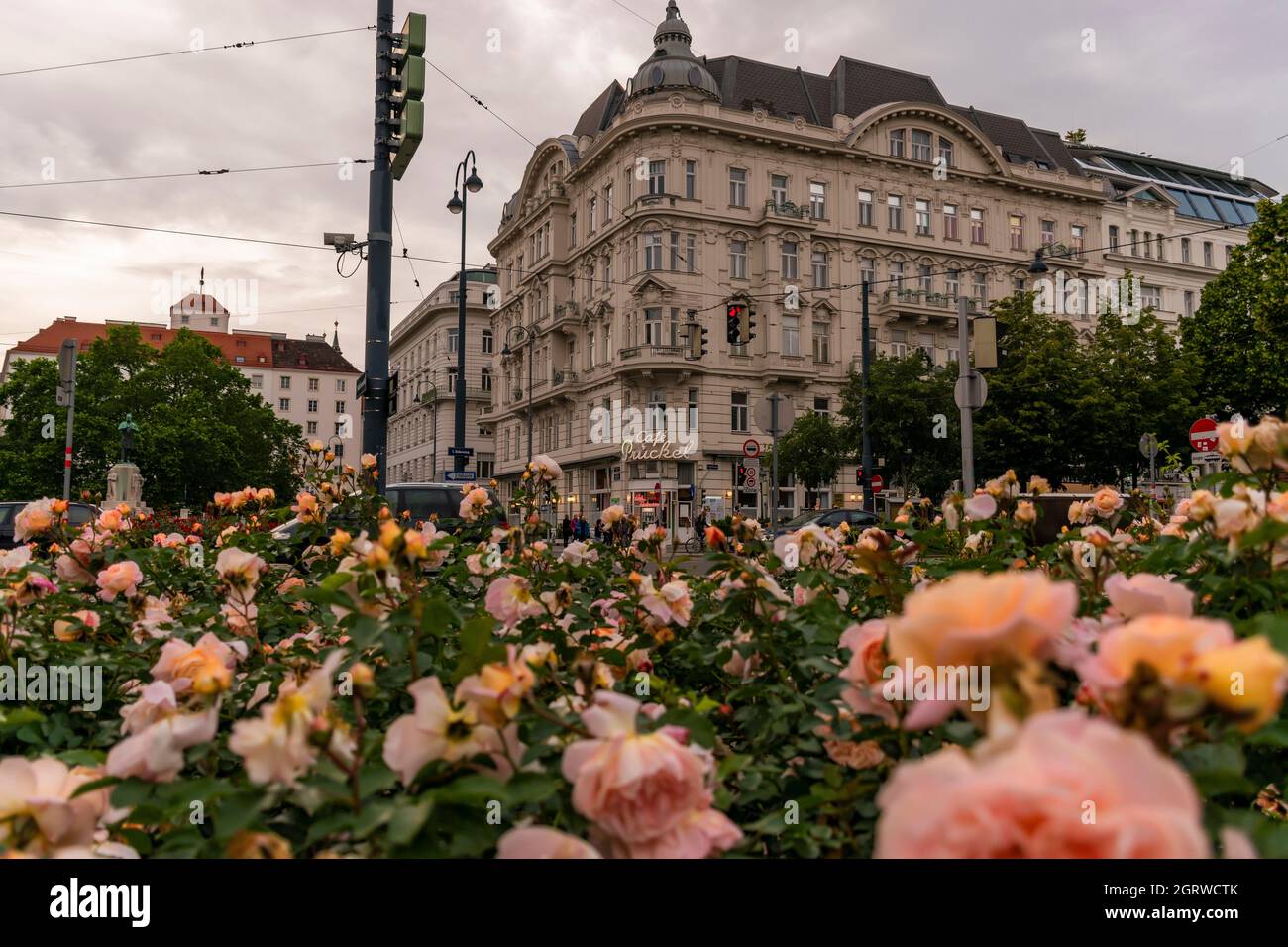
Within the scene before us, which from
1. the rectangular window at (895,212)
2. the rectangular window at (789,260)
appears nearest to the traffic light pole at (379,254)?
the rectangular window at (789,260)

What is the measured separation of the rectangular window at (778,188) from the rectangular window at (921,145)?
7046 millimetres

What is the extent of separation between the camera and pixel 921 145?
42562 mm

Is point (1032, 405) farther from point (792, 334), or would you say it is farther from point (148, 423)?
point (148, 423)

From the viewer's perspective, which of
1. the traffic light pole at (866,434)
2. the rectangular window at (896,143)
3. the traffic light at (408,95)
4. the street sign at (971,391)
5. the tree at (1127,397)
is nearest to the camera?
the traffic light at (408,95)

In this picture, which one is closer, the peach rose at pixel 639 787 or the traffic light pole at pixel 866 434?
the peach rose at pixel 639 787

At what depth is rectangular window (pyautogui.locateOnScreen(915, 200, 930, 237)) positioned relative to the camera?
42938 mm

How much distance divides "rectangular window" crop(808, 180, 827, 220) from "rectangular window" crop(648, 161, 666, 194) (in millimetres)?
7301

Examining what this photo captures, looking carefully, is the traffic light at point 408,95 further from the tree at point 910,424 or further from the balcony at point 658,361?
the balcony at point 658,361

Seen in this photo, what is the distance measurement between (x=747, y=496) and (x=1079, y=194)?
996 inches

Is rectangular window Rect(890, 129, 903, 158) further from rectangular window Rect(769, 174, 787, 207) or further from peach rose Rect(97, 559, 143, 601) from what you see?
peach rose Rect(97, 559, 143, 601)

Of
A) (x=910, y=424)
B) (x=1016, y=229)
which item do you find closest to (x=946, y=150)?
(x=1016, y=229)

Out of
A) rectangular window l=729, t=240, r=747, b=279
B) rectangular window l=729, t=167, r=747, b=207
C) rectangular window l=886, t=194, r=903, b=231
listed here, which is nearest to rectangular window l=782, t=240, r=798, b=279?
rectangular window l=729, t=240, r=747, b=279

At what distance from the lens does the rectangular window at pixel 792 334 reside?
4016cm
